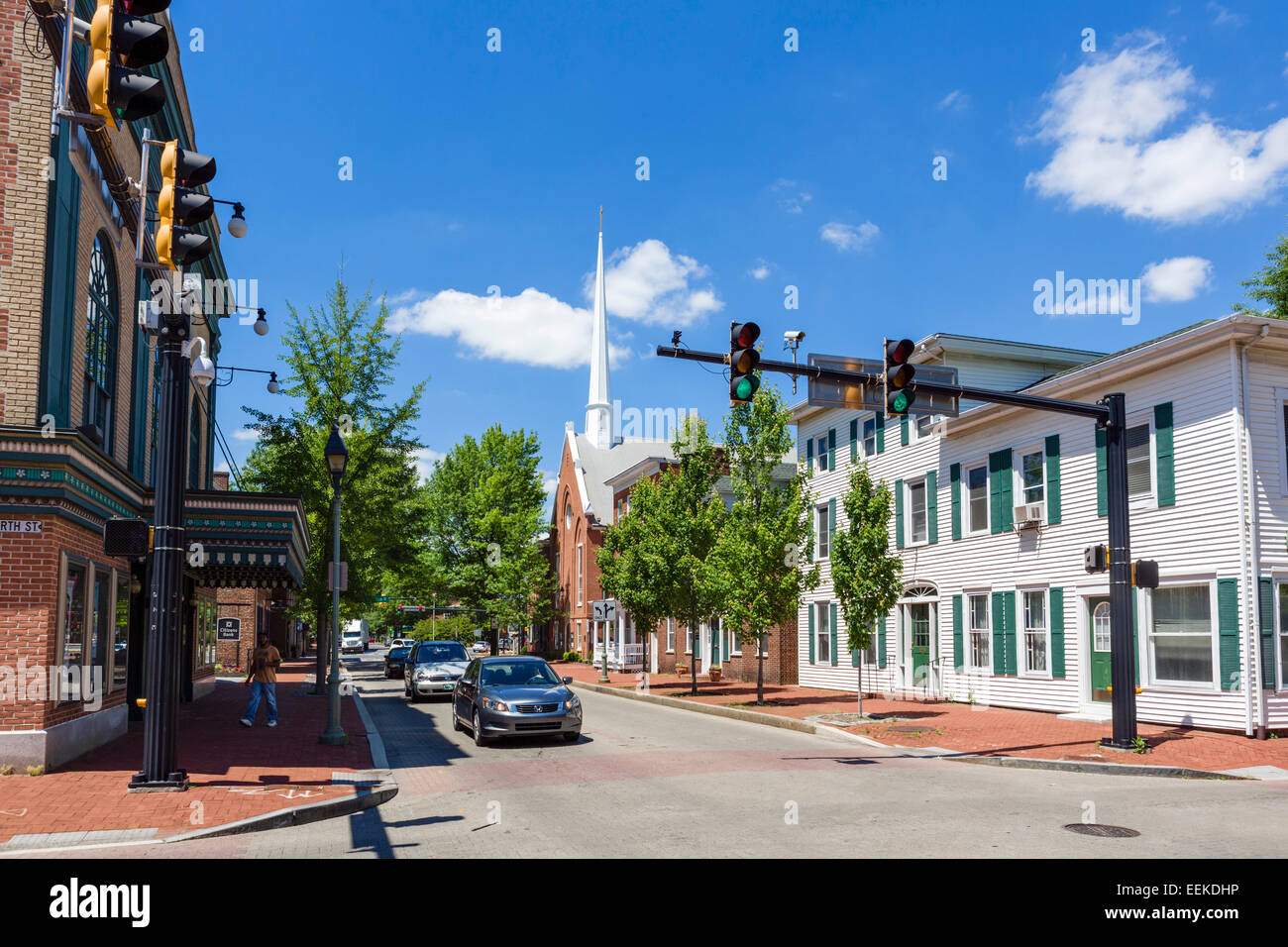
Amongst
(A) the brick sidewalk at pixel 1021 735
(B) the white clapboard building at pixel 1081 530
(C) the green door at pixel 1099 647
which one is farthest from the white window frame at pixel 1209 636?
(C) the green door at pixel 1099 647

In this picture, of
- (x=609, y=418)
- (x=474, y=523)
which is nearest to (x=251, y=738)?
(x=474, y=523)

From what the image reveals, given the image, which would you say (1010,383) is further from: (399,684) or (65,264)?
(399,684)

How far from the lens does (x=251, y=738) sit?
651 inches

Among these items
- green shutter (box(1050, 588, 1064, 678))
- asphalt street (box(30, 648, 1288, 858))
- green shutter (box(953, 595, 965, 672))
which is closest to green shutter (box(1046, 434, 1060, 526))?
green shutter (box(1050, 588, 1064, 678))

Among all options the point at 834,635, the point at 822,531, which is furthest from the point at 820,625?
the point at 822,531

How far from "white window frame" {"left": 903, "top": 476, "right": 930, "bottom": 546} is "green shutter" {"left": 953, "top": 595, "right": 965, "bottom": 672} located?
191cm

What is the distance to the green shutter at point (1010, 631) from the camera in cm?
2306

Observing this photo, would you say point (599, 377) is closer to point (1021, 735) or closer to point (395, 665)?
point (395, 665)

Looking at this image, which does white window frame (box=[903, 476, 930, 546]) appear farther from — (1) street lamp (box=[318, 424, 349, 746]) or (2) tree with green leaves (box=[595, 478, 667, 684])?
(1) street lamp (box=[318, 424, 349, 746])

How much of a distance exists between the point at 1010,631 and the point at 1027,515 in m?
2.77

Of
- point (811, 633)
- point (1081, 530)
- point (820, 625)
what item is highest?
point (1081, 530)

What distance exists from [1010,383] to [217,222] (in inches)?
807

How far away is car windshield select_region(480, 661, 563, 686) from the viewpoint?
716 inches

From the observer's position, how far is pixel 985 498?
80.6 ft
